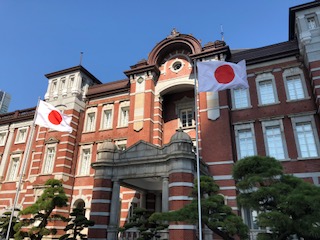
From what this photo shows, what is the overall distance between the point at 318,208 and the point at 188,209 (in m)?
3.75

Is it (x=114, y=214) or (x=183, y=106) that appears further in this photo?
(x=183, y=106)

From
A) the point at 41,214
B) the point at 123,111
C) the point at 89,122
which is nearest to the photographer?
the point at 41,214

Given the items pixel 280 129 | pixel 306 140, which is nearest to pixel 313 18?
pixel 280 129

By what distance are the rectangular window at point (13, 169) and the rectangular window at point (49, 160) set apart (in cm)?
442

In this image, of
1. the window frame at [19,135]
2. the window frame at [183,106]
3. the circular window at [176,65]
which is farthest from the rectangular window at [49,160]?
the circular window at [176,65]

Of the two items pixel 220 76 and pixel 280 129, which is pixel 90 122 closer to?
pixel 220 76

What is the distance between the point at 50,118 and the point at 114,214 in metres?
6.06

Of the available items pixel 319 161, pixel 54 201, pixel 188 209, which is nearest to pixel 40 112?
pixel 54 201

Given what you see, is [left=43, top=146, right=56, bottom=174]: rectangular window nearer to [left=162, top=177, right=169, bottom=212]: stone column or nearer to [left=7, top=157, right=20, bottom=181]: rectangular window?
[left=7, top=157, right=20, bottom=181]: rectangular window

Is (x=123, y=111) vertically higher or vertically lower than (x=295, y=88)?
higher

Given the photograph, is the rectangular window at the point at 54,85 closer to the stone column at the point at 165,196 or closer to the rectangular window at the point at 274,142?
the stone column at the point at 165,196

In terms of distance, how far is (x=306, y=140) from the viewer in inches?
567

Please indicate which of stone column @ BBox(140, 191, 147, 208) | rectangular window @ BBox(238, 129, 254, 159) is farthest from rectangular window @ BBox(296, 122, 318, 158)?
stone column @ BBox(140, 191, 147, 208)

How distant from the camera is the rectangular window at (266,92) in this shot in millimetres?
16047
